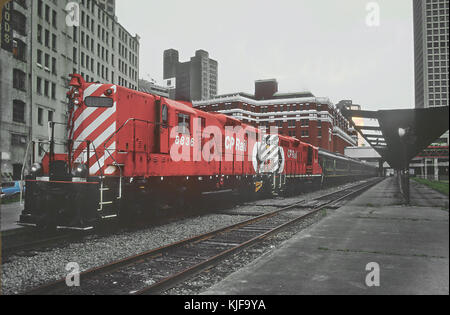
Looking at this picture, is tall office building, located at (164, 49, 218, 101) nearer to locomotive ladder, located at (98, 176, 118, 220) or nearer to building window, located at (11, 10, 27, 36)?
building window, located at (11, 10, 27, 36)

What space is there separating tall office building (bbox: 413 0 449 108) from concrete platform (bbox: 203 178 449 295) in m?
0.69

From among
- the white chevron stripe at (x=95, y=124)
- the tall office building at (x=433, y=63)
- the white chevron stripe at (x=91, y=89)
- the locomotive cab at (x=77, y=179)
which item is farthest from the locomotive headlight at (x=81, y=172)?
the tall office building at (x=433, y=63)

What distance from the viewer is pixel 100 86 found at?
9.22 m

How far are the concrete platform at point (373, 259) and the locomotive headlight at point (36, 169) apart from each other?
565 cm

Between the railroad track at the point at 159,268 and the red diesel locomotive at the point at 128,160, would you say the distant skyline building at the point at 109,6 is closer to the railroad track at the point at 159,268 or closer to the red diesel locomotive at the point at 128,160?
the railroad track at the point at 159,268

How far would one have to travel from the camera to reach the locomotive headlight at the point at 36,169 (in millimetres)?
7569

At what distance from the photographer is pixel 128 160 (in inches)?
363

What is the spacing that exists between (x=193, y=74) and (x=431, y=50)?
219cm

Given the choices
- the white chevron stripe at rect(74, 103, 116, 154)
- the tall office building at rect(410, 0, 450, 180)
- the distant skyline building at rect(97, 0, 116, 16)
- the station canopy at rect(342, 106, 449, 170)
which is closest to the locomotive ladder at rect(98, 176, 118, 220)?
the white chevron stripe at rect(74, 103, 116, 154)

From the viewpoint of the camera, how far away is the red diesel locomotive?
712 centimetres

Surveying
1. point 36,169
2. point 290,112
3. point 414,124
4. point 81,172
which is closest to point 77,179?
point 81,172
